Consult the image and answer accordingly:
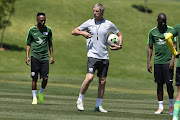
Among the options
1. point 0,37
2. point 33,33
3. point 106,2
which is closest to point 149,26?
point 106,2

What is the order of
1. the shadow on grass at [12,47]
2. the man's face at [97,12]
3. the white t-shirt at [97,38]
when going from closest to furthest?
1. the man's face at [97,12]
2. the white t-shirt at [97,38]
3. the shadow on grass at [12,47]

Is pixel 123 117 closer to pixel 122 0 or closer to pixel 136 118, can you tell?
pixel 136 118

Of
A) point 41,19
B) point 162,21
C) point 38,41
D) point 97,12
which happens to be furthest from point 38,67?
point 162,21

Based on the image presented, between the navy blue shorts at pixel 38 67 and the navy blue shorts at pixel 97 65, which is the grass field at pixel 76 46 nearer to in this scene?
the navy blue shorts at pixel 38 67

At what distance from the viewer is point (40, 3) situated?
284 ft

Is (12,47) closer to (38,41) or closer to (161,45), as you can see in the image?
(38,41)

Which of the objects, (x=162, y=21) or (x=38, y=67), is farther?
(x=38, y=67)

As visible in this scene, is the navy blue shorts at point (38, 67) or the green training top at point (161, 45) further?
the navy blue shorts at point (38, 67)

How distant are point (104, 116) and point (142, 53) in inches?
2266

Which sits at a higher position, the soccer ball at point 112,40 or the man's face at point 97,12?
the man's face at point 97,12

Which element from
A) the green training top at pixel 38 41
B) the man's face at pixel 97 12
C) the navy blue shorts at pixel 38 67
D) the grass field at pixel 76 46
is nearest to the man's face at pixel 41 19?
the green training top at pixel 38 41

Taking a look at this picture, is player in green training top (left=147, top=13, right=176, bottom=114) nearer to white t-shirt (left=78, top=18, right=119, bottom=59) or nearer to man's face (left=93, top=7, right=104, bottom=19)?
white t-shirt (left=78, top=18, right=119, bottom=59)

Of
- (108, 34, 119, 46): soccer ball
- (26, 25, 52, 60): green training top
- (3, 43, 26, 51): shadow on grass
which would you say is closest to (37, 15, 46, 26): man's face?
(26, 25, 52, 60): green training top

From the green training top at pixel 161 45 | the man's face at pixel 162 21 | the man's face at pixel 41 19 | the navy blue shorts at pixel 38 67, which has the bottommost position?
the navy blue shorts at pixel 38 67
